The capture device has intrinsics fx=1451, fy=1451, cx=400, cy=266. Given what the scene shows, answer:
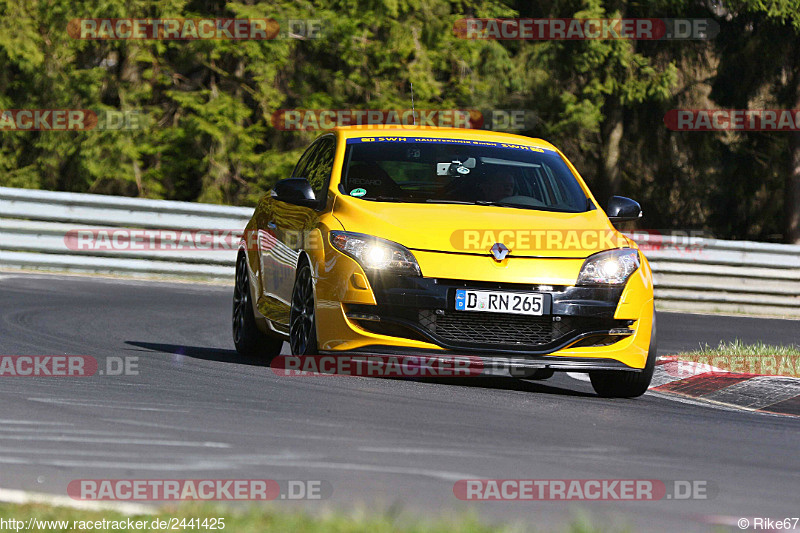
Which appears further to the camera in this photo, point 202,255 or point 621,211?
point 202,255

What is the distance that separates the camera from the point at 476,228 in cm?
855

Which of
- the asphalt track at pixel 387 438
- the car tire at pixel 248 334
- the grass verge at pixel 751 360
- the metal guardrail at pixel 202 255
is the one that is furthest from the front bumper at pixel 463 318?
the metal guardrail at pixel 202 255

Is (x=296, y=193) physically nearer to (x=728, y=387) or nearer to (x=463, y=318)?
(x=463, y=318)

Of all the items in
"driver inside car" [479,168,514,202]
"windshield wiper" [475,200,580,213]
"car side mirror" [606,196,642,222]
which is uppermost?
"driver inside car" [479,168,514,202]

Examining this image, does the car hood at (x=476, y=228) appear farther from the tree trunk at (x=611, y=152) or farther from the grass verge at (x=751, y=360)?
the tree trunk at (x=611, y=152)

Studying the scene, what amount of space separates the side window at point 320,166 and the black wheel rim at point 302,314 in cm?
60

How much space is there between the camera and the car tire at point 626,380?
8.85 meters

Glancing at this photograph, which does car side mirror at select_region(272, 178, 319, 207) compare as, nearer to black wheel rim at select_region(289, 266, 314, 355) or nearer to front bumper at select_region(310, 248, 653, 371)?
black wheel rim at select_region(289, 266, 314, 355)

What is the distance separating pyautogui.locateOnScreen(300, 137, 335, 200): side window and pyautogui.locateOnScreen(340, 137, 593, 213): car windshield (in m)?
0.17

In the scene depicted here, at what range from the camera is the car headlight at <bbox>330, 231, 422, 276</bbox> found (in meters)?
8.35

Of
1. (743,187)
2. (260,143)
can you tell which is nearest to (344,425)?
(260,143)

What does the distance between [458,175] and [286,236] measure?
1.21m

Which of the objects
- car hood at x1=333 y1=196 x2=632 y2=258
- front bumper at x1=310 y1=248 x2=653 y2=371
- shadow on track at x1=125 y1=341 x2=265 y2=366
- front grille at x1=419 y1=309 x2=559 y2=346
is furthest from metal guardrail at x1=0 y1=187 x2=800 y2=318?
front grille at x1=419 y1=309 x2=559 y2=346

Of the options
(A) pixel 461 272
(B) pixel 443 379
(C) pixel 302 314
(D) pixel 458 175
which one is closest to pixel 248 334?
(C) pixel 302 314
